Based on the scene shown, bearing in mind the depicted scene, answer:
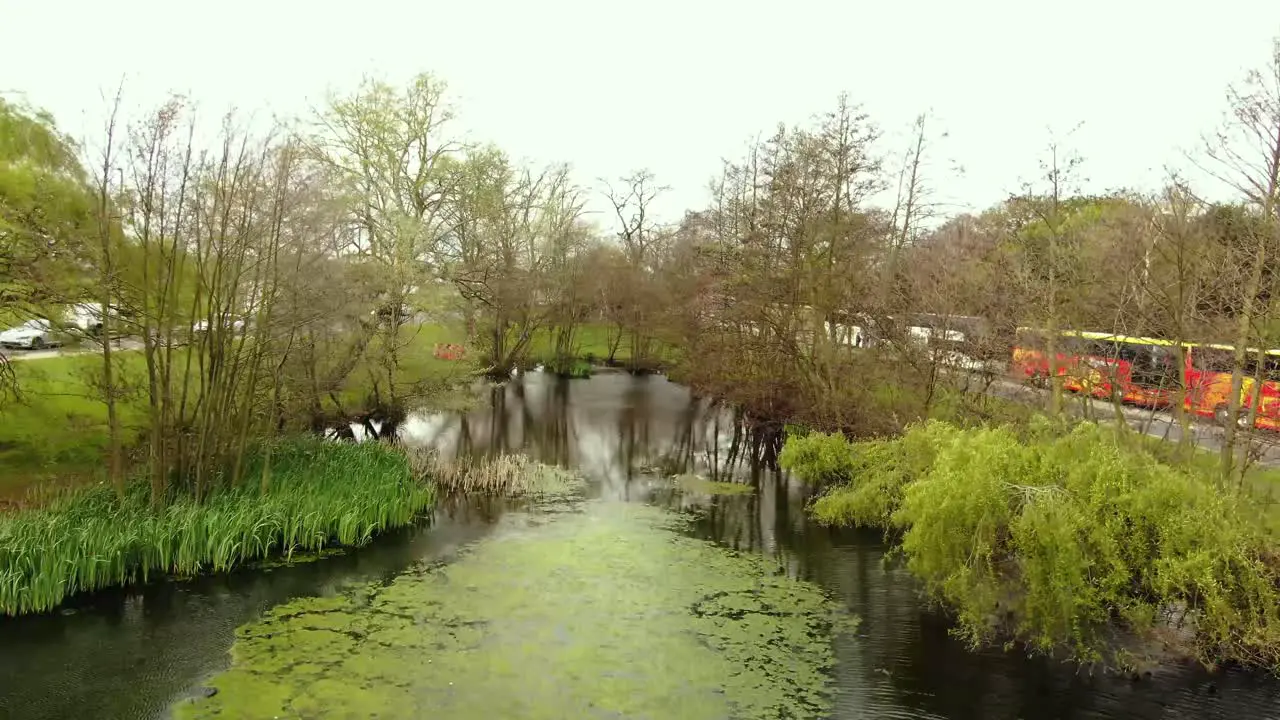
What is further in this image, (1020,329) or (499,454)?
(499,454)

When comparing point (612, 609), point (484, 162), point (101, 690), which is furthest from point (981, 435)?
point (484, 162)

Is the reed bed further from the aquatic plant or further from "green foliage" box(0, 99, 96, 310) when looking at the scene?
"green foliage" box(0, 99, 96, 310)

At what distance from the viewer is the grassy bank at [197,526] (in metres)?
9.54

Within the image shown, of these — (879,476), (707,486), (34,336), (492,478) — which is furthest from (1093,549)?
(34,336)

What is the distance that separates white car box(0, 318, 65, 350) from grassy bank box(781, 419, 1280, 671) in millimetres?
12630

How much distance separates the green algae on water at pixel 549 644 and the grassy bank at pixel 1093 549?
2.04 metres

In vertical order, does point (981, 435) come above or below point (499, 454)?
above

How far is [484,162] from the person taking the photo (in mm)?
32969

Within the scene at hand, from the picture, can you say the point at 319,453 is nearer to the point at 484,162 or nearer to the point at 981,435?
the point at 981,435

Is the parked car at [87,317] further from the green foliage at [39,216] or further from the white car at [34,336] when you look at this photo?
the green foliage at [39,216]

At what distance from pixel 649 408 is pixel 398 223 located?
12.4 meters

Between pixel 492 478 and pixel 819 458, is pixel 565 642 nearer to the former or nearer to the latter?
pixel 492 478

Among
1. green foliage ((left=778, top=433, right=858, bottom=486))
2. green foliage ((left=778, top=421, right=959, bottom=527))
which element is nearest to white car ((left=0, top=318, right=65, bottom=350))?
green foliage ((left=778, top=421, right=959, bottom=527))

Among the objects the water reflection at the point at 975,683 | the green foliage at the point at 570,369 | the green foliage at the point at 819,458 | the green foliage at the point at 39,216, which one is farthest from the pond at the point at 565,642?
the green foliage at the point at 570,369
